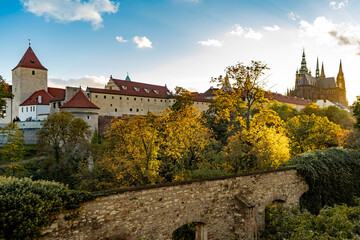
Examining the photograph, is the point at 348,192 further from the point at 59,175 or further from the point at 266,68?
the point at 59,175

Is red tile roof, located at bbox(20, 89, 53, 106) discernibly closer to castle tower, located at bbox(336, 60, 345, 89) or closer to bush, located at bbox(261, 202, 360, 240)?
bush, located at bbox(261, 202, 360, 240)

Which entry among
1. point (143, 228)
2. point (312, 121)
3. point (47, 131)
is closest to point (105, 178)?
point (47, 131)

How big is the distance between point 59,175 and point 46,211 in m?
23.3

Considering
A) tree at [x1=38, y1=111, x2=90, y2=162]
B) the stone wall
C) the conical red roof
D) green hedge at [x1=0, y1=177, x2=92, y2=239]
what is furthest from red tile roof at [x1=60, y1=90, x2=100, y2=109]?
green hedge at [x1=0, y1=177, x2=92, y2=239]

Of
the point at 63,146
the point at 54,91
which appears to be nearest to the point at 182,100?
the point at 63,146

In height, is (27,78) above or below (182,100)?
above

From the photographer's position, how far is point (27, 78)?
57.3m

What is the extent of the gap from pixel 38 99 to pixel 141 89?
2015 centimetres

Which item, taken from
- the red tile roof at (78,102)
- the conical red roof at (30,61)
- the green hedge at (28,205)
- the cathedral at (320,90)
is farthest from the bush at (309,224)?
the cathedral at (320,90)

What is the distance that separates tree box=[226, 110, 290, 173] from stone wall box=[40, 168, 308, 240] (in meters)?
3.73

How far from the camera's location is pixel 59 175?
90.8 feet

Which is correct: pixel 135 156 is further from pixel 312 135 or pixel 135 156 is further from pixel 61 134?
pixel 312 135

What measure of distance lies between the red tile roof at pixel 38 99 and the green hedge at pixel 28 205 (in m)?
49.4

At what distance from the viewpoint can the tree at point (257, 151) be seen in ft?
54.7
